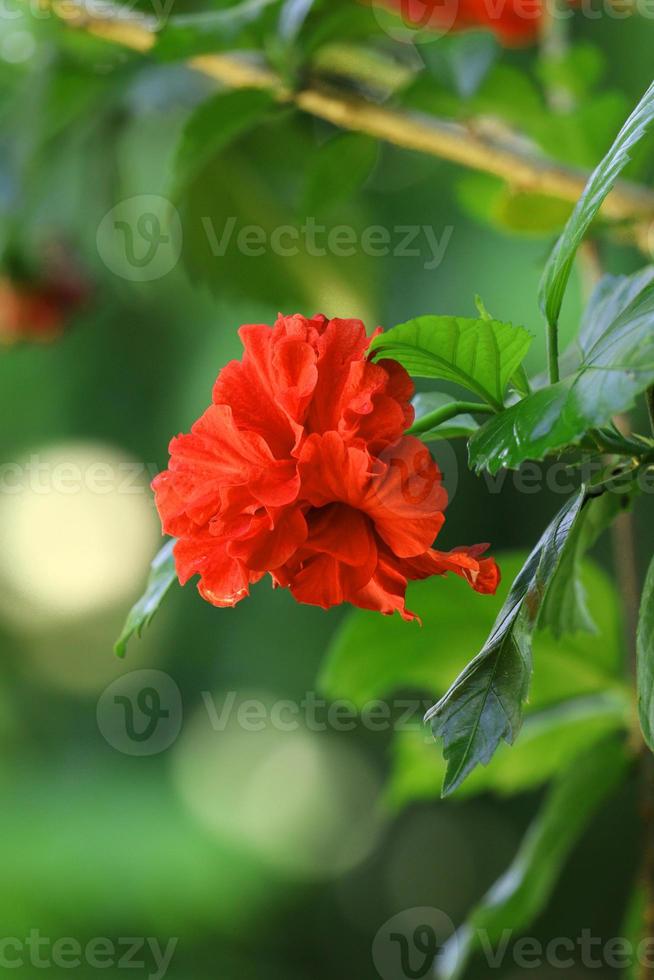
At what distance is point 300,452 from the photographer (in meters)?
0.31

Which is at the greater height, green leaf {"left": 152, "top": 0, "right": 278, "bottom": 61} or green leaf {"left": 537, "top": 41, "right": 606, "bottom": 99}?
green leaf {"left": 537, "top": 41, "right": 606, "bottom": 99}

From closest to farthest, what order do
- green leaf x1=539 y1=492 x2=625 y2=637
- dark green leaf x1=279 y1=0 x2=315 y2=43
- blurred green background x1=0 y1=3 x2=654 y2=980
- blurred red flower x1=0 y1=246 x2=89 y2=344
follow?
green leaf x1=539 y1=492 x2=625 y2=637 → dark green leaf x1=279 y1=0 x2=315 y2=43 → blurred red flower x1=0 y1=246 x2=89 y2=344 → blurred green background x1=0 y1=3 x2=654 y2=980

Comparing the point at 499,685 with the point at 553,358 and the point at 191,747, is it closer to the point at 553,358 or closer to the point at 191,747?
the point at 553,358

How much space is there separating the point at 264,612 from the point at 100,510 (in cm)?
36

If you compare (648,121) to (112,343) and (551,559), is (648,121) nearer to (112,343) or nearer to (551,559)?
(551,559)

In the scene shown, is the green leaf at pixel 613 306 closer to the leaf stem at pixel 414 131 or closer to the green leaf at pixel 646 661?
the green leaf at pixel 646 661

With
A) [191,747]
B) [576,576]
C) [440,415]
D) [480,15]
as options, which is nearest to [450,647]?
[576,576]

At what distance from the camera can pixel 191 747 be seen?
88.0 inches

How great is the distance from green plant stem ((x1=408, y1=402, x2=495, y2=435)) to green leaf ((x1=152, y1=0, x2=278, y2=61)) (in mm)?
315

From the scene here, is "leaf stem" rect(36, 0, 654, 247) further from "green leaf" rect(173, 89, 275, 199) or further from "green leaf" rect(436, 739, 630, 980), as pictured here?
"green leaf" rect(436, 739, 630, 980)

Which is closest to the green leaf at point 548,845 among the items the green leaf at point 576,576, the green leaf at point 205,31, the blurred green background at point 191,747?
the green leaf at point 576,576

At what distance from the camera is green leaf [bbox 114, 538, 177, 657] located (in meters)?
0.38

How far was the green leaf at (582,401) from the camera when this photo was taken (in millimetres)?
276

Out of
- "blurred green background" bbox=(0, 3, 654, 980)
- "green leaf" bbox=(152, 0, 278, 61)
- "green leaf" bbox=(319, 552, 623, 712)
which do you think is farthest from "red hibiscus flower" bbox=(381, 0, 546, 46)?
"blurred green background" bbox=(0, 3, 654, 980)
